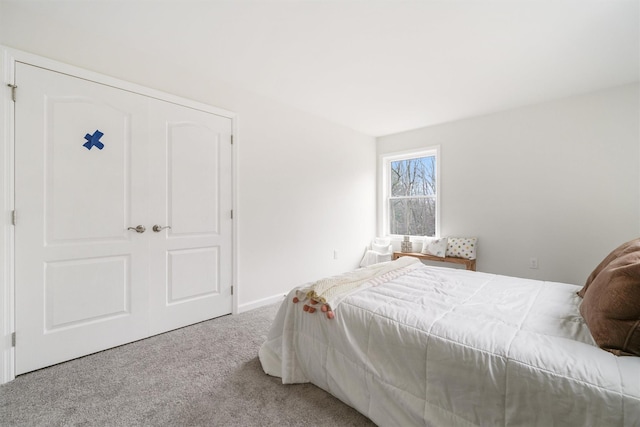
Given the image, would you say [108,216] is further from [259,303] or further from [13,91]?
[259,303]

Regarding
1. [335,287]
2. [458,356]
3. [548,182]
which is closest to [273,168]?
[335,287]

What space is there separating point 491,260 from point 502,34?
278cm

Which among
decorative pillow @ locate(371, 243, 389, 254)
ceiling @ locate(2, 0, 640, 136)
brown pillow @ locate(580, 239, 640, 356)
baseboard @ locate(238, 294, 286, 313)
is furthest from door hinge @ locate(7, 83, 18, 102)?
decorative pillow @ locate(371, 243, 389, 254)

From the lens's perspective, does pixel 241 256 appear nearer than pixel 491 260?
Yes

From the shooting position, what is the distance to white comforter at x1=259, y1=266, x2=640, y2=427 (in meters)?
0.93

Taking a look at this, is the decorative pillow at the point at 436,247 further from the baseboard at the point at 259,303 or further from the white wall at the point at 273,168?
the baseboard at the point at 259,303

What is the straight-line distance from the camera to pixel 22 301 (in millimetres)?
1842

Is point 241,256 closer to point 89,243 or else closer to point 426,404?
point 89,243

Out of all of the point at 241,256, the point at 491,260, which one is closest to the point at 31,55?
the point at 241,256

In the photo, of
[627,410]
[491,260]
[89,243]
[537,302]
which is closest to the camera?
[627,410]

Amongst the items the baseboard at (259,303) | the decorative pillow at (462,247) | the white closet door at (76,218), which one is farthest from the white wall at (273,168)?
the decorative pillow at (462,247)

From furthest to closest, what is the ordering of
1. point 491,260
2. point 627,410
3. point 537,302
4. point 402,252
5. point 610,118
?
1. point 402,252
2. point 491,260
3. point 610,118
4. point 537,302
5. point 627,410

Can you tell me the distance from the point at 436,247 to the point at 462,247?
0.34m

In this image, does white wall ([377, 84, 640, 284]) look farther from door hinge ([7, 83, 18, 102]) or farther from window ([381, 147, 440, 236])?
door hinge ([7, 83, 18, 102])
